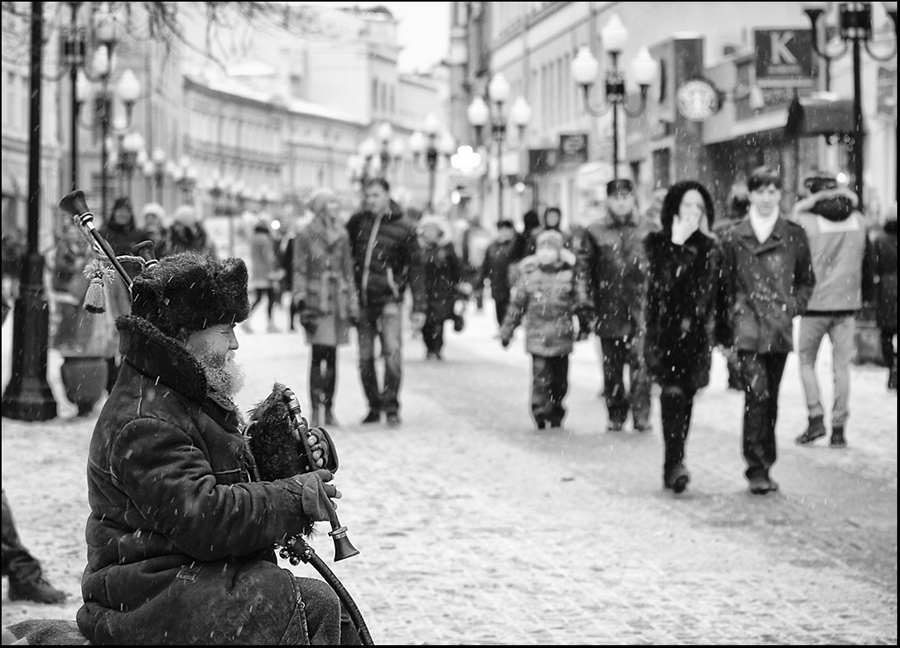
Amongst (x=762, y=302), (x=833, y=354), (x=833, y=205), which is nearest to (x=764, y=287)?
(x=762, y=302)

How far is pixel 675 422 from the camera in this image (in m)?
9.84

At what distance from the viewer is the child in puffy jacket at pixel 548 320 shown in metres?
13.2

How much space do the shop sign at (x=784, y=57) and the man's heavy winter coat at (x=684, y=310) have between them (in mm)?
17878

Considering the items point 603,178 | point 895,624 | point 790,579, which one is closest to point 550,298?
point 790,579

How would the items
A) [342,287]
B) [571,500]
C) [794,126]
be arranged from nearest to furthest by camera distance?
[571,500] → [342,287] → [794,126]

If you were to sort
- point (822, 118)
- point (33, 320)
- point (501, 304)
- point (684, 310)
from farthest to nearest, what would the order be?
point (501, 304) → point (822, 118) → point (33, 320) → point (684, 310)

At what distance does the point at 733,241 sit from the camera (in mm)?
10117

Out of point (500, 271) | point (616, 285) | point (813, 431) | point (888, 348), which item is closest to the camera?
point (813, 431)

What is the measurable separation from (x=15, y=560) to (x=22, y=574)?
0.09 metres

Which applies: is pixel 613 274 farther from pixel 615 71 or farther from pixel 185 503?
pixel 185 503

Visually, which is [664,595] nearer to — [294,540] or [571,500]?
[571,500]

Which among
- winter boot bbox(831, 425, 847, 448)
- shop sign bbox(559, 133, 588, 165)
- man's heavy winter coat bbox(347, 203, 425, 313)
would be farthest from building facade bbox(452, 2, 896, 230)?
winter boot bbox(831, 425, 847, 448)

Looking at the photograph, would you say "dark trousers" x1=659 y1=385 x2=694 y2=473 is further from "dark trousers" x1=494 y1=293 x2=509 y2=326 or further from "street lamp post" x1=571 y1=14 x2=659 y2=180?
"dark trousers" x1=494 y1=293 x2=509 y2=326

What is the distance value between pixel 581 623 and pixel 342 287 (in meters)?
6.80
